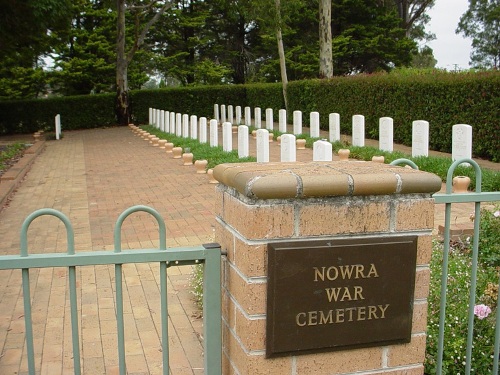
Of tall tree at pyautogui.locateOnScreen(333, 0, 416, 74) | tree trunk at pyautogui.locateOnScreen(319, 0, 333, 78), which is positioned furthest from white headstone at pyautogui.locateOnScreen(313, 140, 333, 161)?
tall tree at pyautogui.locateOnScreen(333, 0, 416, 74)

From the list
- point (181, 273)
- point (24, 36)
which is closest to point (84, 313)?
point (181, 273)

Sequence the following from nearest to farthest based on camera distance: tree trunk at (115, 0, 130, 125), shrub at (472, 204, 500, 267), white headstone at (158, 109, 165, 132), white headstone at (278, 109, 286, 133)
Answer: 1. shrub at (472, 204, 500, 267)
2. white headstone at (278, 109, 286, 133)
3. white headstone at (158, 109, 165, 132)
4. tree trunk at (115, 0, 130, 125)

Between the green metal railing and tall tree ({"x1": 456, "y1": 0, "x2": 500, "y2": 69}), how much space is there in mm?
52760

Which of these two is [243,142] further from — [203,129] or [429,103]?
[429,103]

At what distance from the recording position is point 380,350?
8.08 ft

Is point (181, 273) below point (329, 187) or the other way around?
below

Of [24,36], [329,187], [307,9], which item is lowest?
[329,187]

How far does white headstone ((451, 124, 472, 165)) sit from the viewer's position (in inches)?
390

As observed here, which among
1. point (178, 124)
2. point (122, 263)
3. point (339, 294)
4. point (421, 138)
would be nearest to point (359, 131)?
point (421, 138)

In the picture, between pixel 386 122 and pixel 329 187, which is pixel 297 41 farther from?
pixel 329 187

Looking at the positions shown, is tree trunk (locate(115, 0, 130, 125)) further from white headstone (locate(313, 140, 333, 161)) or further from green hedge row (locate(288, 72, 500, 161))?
white headstone (locate(313, 140, 333, 161))

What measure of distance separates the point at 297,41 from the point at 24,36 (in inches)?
768

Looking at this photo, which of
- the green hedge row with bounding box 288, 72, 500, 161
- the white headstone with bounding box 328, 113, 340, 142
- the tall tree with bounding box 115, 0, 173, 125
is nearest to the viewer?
the green hedge row with bounding box 288, 72, 500, 161

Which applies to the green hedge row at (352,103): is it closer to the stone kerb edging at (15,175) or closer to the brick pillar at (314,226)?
the stone kerb edging at (15,175)
